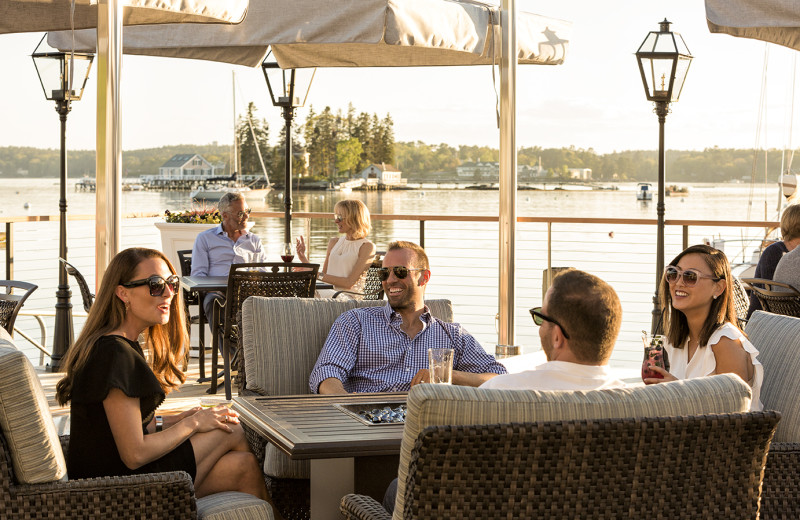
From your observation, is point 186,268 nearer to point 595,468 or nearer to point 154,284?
point 154,284

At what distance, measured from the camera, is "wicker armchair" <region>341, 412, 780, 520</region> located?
1.67 m

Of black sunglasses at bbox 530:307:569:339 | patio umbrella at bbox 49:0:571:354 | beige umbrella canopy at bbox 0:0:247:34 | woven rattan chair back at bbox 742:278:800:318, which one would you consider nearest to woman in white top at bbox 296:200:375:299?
patio umbrella at bbox 49:0:571:354

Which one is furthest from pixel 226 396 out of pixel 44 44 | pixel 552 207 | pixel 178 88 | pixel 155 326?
pixel 552 207

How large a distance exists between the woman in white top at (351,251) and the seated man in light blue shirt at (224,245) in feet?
2.06

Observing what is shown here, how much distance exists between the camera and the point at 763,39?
4.82 m

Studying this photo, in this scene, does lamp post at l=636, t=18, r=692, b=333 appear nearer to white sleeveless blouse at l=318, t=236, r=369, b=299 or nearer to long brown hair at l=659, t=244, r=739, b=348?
white sleeveless blouse at l=318, t=236, r=369, b=299

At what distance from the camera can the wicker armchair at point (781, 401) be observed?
254 cm

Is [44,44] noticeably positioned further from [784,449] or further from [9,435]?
[784,449]

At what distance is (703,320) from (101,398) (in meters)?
1.88

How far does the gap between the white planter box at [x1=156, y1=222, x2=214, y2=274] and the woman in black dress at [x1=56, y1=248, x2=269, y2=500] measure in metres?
4.83

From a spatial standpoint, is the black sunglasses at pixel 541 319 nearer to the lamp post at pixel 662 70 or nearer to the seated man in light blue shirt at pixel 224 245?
the seated man in light blue shirt at pixel 224 245

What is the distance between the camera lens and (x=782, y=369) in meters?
3.00

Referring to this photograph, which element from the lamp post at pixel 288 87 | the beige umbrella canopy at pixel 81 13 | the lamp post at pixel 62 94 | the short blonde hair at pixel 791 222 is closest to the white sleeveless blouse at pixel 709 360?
the short blonde hair at pixel 791 222

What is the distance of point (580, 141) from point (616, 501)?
34220 millimetres
